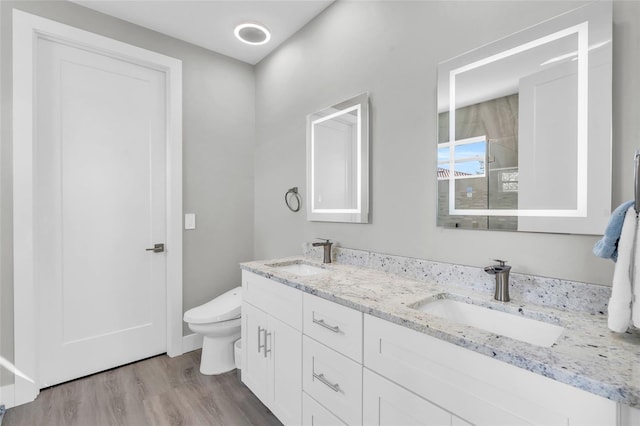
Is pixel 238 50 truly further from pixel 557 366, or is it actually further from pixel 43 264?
pixel 557 366

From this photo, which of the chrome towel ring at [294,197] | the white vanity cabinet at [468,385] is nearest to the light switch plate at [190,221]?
the chrome towel ring at [294,197]

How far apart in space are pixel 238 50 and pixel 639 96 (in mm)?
2630

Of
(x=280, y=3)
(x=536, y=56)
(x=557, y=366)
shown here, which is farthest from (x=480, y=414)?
(x=280, y=3)

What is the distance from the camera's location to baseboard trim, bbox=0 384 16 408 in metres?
1.80

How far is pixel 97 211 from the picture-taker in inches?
86.0

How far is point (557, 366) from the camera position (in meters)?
0.68

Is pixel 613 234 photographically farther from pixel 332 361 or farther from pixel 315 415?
pixel 315 415

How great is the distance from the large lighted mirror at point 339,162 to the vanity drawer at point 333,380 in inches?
31.7

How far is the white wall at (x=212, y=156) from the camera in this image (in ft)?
8.22

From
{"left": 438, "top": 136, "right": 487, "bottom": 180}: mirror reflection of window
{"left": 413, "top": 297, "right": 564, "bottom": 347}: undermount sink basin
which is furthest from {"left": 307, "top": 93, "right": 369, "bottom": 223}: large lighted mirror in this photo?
{"left": 413, "top": 297, "right": 564, "bottom": 347}: undermount sink basin

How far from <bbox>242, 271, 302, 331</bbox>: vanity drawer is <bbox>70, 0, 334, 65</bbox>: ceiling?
1.81 meters

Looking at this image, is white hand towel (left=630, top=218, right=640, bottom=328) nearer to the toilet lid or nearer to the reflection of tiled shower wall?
the reflection of tiled shower wall

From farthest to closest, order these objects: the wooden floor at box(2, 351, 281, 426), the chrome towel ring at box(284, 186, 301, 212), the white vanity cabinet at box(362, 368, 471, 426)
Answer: the chrome towel ring at box(284, 186, 301, 212) < the wooden floor at box(2, 351, 281, 426) < the white vanity cabinet at box(362, 368, 471, 426)

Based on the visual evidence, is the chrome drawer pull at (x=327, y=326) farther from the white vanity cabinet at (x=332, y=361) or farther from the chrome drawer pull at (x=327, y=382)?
the chrome drawer pull at (x=327, y=382)
